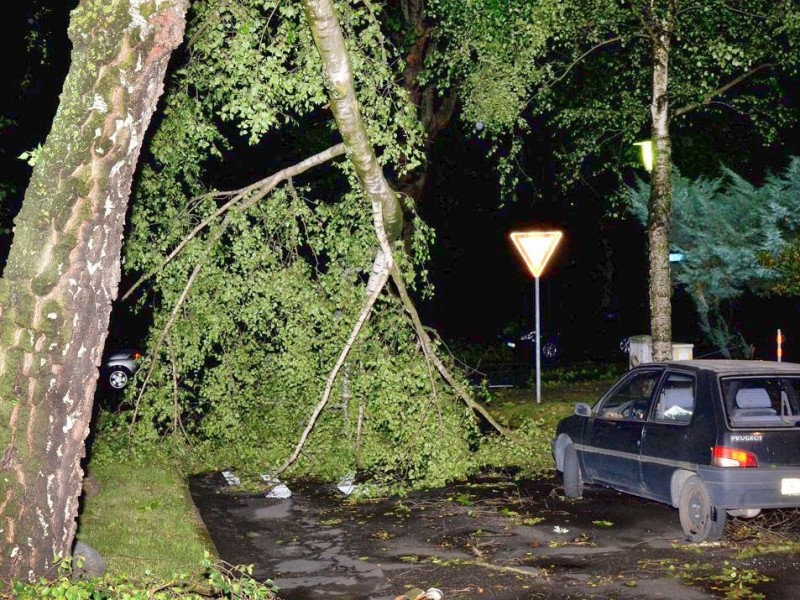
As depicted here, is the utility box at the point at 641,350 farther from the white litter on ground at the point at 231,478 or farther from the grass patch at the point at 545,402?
the white litter on ground at the point at 231,478

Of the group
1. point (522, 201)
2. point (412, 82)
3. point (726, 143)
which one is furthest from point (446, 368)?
point (522, 201)

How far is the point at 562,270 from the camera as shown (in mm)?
52312

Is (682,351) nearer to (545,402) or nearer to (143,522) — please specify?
(545,402)

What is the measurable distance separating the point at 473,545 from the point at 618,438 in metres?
2.11

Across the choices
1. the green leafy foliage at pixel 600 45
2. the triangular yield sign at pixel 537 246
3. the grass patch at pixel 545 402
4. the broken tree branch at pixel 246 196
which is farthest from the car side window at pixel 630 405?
the green leafy foliage at pixel 600 45

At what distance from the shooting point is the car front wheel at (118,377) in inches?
1081

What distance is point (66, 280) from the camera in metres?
7.12

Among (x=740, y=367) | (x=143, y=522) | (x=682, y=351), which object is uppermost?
(x=682, y=351)

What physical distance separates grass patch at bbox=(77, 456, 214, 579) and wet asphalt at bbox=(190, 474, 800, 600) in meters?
0.32

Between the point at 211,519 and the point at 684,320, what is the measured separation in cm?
3314

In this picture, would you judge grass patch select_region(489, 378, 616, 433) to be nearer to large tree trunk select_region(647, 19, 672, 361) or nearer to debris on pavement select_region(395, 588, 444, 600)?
large tree trunk select_region(647, 19, 672, 361)

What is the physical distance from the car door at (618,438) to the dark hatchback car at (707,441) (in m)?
0.01

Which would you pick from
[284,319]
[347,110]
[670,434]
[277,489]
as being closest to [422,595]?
[670,434]

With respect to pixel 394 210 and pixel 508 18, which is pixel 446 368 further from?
pixel 508 18
